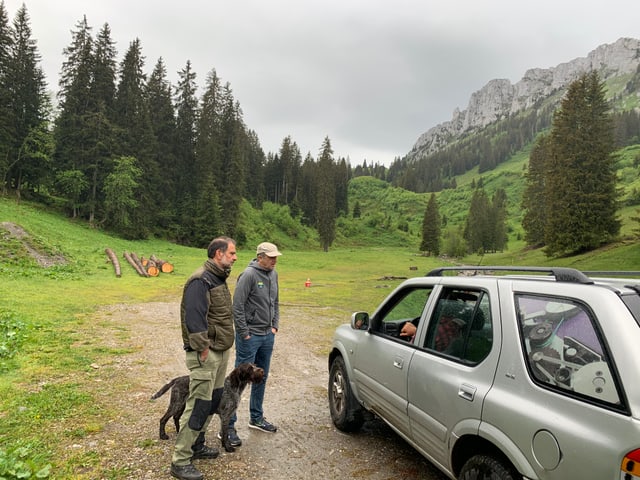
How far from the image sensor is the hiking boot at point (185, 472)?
12.5ft

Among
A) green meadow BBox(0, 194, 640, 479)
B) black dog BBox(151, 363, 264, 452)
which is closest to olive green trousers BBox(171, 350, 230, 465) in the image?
black dog BBox(151, 363, 264, 452)

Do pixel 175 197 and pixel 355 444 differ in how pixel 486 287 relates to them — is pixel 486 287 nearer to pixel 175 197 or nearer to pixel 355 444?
pixel 355 444

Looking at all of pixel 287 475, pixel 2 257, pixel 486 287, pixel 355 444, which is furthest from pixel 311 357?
pixel 2 257

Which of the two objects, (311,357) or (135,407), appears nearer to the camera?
(135,407)

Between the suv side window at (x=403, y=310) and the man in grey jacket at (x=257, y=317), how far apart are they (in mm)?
1416

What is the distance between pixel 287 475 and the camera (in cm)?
405

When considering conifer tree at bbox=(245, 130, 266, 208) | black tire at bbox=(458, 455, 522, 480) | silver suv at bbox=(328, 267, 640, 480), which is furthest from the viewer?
conifer tree at bbox=(245, 130, 266, 208)

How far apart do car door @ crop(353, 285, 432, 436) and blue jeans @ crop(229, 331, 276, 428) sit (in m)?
1.20

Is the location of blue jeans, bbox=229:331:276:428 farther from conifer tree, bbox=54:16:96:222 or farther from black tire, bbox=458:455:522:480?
conifer tree, bbox=54:16:96:222

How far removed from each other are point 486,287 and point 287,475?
2898 mm

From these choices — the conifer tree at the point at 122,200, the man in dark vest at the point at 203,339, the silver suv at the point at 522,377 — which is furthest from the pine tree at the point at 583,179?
the conifer tree at the point at 122,200

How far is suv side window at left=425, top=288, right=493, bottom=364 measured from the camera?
120 inches

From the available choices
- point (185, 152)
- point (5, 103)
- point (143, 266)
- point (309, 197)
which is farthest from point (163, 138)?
point (309, 197)

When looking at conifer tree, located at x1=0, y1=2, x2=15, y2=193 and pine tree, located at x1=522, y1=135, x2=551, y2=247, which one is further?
pine tree, located at x1=522, y1=135, x2=551, y2=247
